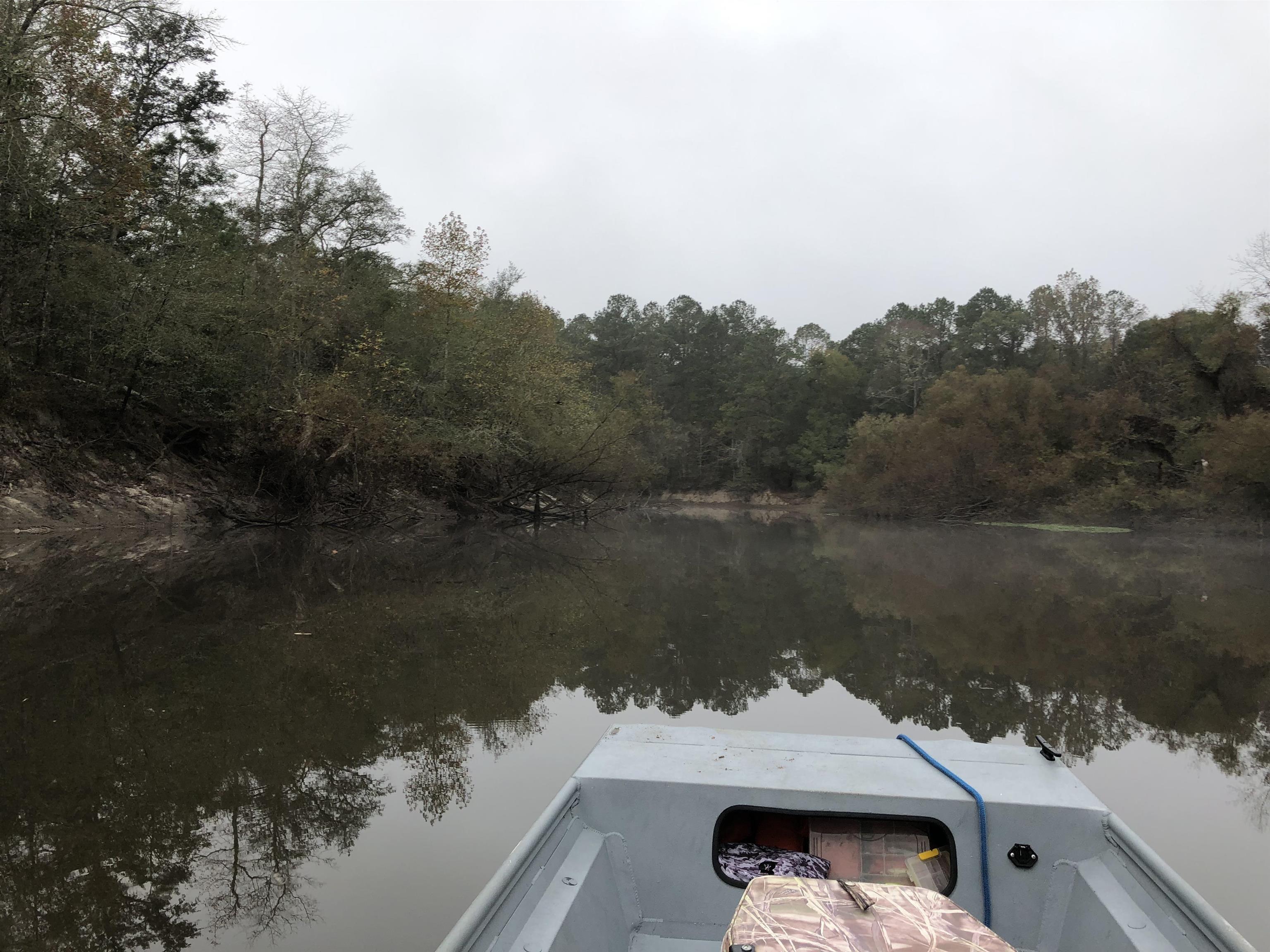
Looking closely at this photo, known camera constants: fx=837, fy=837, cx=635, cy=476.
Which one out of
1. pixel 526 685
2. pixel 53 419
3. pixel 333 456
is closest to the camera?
pixel 526 685

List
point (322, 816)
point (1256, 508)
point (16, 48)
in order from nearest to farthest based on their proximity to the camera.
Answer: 1. point (322, 816)
2. point (16, 48)
3. point (1256, 508)

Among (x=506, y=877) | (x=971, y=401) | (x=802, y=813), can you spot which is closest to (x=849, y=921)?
(x=802, y=813)

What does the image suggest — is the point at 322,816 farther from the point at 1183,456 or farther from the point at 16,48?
the point at 1183,456

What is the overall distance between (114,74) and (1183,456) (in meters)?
30.1

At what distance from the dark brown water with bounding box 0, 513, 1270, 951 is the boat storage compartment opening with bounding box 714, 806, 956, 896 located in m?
1.06

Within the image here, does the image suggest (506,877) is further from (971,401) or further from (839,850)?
(971,401)

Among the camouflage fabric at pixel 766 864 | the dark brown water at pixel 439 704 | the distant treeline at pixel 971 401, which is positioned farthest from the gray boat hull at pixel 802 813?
the distant treeline at pixel 971 401

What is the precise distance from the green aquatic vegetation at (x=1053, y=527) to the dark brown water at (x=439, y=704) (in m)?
14.1

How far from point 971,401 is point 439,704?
93.2 ft

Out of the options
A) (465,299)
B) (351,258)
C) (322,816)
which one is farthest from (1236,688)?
(351,258)

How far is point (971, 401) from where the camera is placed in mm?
30266

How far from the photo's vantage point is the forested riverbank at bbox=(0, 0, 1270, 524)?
15.8 m

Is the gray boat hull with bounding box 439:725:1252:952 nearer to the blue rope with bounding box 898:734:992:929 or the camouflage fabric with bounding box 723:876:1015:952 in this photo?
the blue rope with bounding box 898:734:992:929

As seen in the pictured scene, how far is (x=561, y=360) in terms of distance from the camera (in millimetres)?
26156
